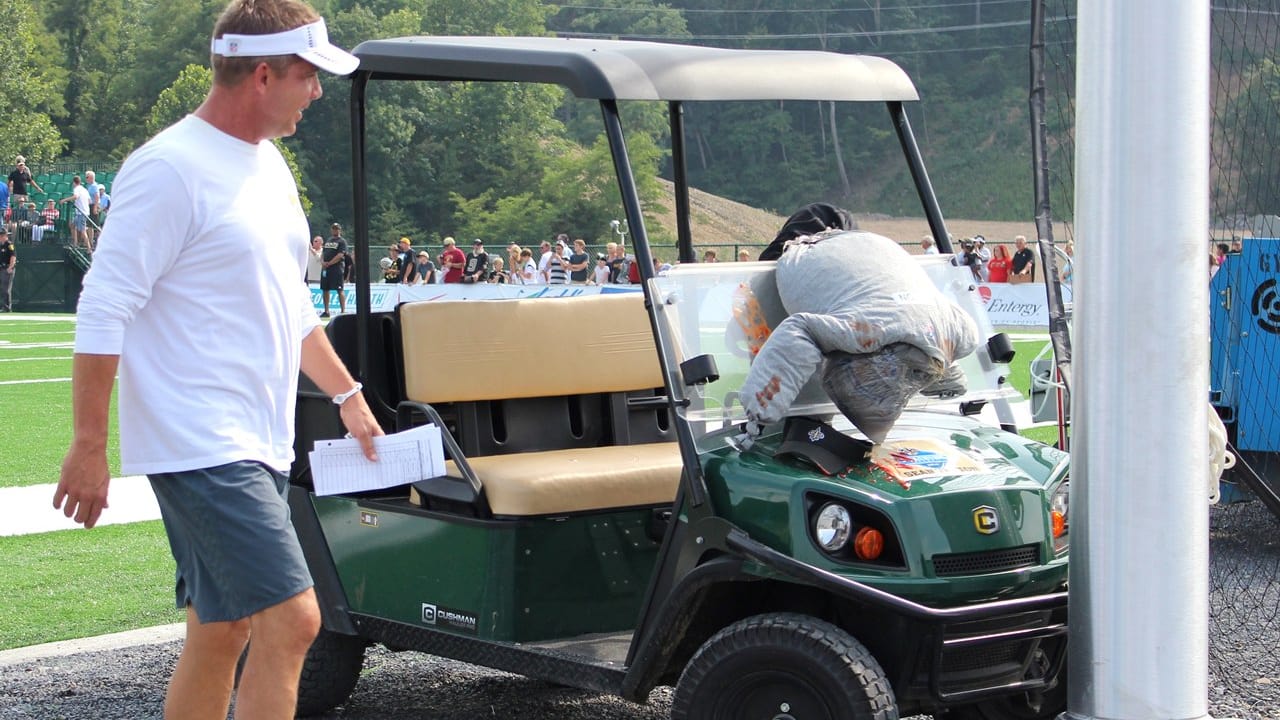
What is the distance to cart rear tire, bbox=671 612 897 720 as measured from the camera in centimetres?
323

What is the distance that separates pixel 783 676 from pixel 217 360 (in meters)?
1.35

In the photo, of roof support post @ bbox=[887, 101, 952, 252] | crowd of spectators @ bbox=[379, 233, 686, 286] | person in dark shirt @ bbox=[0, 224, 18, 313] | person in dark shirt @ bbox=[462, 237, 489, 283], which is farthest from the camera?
person in dark shirt @ bbox=[0, 224, 18, 313]

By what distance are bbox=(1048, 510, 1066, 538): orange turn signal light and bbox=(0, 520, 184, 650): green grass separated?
133 inches

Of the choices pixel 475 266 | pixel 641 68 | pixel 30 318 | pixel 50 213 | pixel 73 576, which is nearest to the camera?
pixel 641 68

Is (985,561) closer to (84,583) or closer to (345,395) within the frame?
(345,395)

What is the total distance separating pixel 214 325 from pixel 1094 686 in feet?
6.41

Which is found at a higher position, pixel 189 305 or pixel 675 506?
pixel 189 305

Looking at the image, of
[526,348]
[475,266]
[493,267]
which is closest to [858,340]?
[526,348]

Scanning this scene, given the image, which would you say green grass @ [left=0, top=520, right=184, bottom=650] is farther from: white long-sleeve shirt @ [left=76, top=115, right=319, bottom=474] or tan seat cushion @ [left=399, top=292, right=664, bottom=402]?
white long-sleeve shirt @ [left=76, top=115, right=319, bottom=474]

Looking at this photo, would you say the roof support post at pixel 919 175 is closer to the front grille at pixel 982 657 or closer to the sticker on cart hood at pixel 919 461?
the sticker on cart hood at pixel 919 461

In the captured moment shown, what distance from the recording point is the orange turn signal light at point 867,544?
3383 millimetres

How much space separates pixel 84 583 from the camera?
6238 millimetres

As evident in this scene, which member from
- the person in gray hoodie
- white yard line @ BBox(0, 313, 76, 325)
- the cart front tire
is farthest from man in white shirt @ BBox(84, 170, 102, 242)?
the person in gray hoodie

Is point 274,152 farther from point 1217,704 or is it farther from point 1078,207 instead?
point 1217,704
